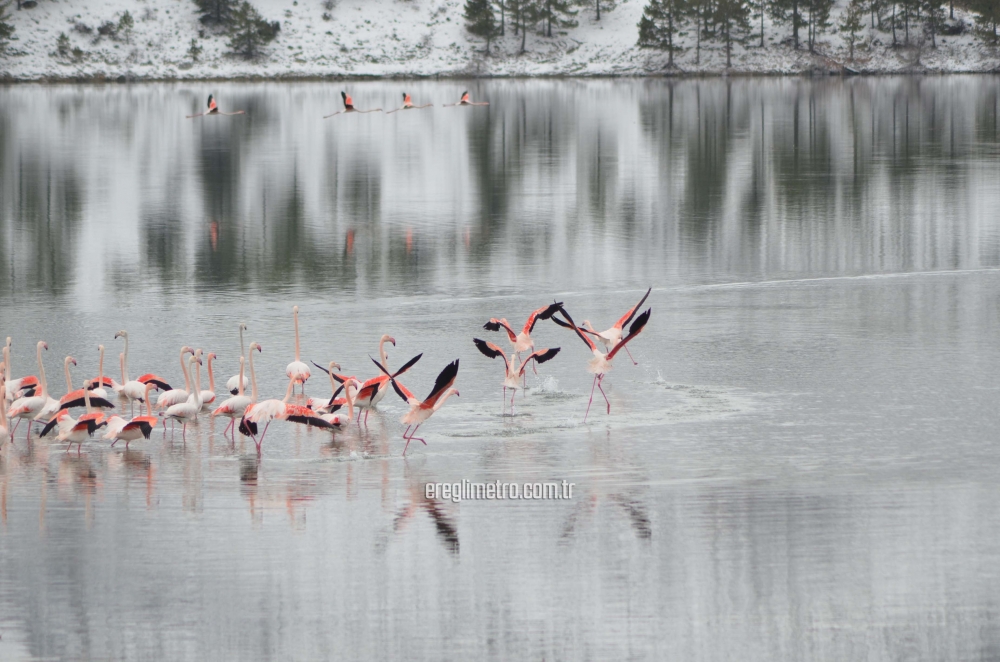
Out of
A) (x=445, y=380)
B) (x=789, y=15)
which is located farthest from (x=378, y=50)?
(x=445, y=380)

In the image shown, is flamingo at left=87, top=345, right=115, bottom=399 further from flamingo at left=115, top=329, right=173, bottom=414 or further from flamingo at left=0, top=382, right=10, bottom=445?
flamingo at left=0, top=382, right=10, bottom=445

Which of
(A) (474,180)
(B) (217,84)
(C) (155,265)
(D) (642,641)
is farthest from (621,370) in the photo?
(B) (217,84)

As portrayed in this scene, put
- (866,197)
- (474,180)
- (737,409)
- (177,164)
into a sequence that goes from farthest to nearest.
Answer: (177,164), (474,180), (866,197), (737,409)

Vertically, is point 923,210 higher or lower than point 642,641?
higher

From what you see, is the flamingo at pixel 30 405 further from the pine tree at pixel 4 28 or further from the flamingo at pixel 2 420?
the pine tree at pixel 4 28

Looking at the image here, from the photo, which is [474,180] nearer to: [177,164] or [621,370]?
[177,164]

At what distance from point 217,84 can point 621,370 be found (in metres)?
85.7

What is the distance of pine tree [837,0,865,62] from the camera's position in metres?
95.6

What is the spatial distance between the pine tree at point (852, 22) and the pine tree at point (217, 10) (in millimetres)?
42552

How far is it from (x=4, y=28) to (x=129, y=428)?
88547 millimetres

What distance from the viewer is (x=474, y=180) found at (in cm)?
3072

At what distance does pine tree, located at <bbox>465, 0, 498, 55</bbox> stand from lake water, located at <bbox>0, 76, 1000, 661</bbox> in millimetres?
72687

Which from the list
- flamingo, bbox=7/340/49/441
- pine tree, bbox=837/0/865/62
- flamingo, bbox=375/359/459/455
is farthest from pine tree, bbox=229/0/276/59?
flamingo, bbox=375/359/459/455

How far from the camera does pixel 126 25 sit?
99.1 meters
